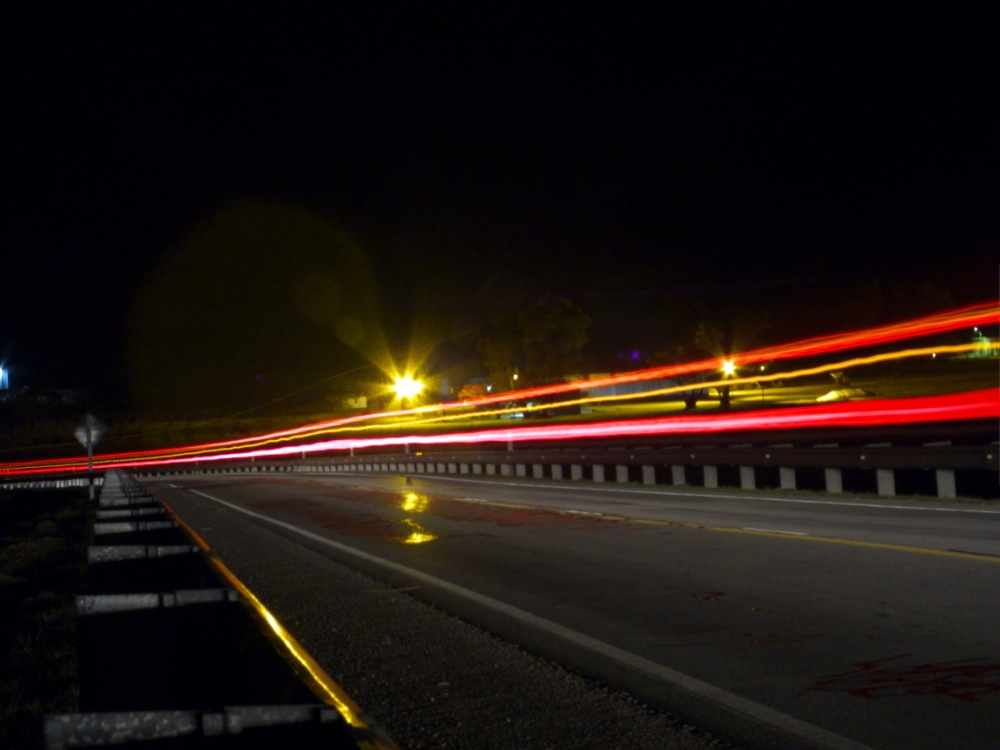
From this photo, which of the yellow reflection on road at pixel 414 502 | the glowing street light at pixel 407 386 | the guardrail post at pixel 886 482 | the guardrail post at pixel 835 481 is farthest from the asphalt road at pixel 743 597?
the glowing street light at pixel 407 386

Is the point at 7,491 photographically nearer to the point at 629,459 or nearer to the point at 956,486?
Result: the point at 629,459

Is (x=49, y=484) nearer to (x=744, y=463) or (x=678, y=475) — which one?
(x=678, y=475)

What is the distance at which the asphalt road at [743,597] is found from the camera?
573 cm

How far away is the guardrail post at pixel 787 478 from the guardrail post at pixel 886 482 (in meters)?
2.35

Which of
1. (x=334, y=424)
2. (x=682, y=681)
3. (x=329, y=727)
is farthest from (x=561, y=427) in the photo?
(x=329, y=727)

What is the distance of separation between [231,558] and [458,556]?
317 centimetres

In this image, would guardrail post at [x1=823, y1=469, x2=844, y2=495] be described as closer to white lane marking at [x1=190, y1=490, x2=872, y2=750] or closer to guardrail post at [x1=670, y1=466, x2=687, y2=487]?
guardrail post at [x1=670, y1=466, x2=687, y2=487]

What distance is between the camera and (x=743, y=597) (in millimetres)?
9125

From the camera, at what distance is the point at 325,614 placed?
9.28 m

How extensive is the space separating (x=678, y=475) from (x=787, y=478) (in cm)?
421

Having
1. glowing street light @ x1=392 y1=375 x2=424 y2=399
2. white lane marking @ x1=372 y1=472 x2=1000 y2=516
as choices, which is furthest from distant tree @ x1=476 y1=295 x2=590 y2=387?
white lane marking @ x1=372 y1=472 x2=1000 y2=516

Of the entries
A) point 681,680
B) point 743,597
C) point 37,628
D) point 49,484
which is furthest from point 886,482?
point 49,484

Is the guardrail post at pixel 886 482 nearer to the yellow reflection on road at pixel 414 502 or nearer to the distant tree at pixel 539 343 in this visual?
the yellow reflection on road at pixel 414 502

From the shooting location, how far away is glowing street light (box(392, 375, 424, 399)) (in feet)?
214
